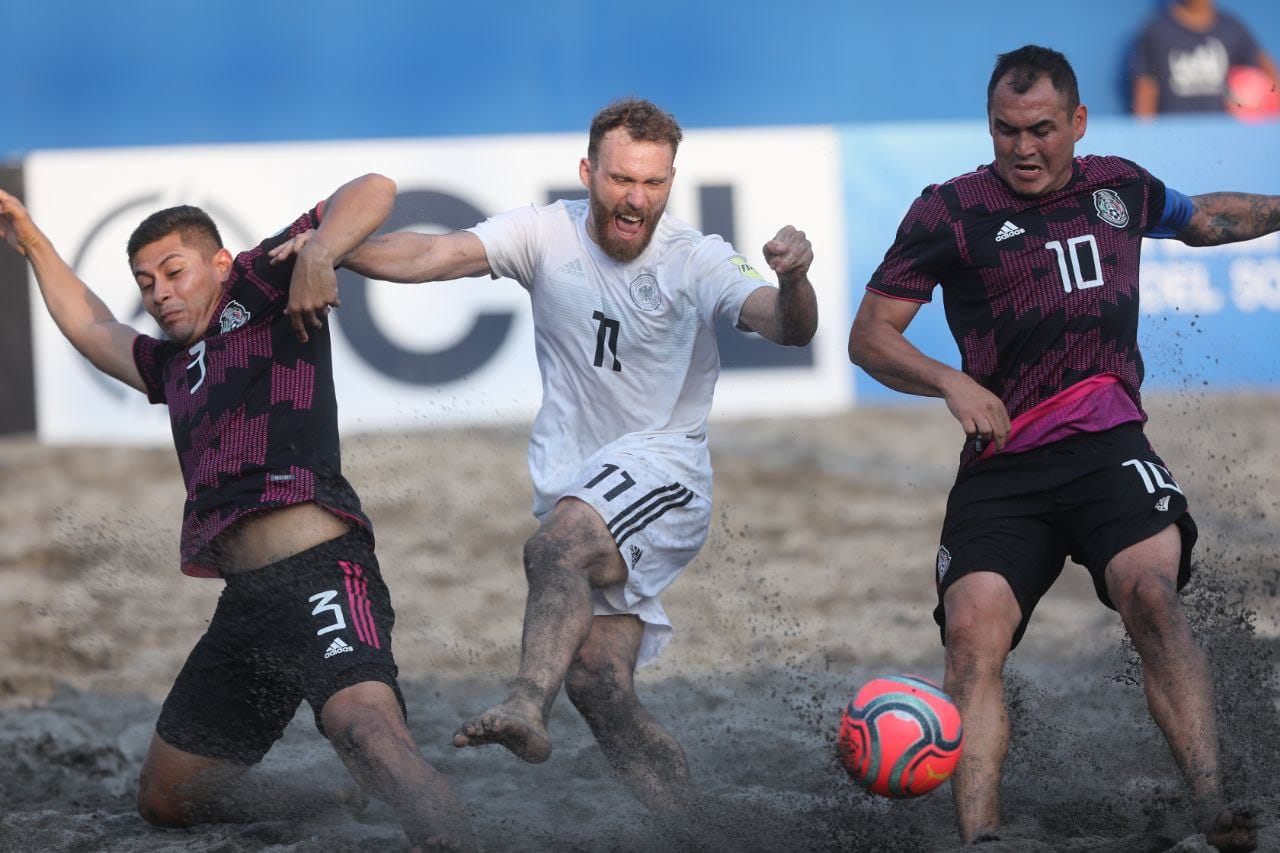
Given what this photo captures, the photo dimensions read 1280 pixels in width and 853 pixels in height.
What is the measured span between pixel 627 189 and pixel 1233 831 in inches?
95.2

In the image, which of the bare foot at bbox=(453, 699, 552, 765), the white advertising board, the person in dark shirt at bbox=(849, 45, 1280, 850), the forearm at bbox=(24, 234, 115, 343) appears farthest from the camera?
the white advertising board

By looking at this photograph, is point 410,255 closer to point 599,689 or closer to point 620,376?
point 620,376

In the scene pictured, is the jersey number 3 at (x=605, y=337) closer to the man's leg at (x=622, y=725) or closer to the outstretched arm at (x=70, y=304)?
the man's leg at (x=622, y=725)

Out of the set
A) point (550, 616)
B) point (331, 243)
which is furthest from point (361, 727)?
point (331, 243)

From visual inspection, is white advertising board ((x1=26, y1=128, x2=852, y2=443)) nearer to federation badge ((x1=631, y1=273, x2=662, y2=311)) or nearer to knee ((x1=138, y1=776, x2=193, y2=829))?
federation badge ((x1=631, y1=273, x2=662, y2=311))

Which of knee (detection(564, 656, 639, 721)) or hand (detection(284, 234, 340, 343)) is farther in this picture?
knee (detection(564, 656, 639, 721))

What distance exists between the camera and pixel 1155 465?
4.56m

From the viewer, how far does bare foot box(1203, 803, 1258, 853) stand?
3.81m

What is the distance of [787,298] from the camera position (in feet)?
15.1

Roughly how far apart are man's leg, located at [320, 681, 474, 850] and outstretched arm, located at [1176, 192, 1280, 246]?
267 centimetres

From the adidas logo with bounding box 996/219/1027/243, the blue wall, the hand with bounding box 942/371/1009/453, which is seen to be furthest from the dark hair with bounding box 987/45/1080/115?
the blue wall

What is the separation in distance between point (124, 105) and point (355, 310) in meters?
3.08

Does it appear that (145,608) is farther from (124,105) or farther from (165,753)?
(124,105)

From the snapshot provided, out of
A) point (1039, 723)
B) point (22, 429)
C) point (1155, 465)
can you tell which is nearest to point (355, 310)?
point (22, 429)
